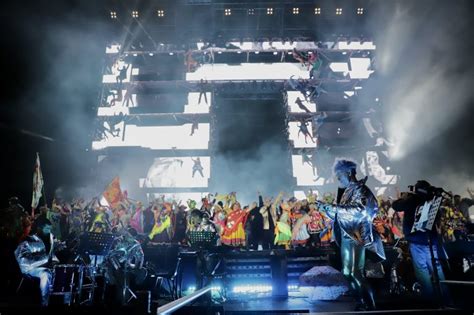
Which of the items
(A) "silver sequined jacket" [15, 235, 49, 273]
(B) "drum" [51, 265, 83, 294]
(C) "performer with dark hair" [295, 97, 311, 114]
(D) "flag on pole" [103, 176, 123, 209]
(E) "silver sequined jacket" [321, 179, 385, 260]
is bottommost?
(B) "drum" [51, 265, 83, 294]

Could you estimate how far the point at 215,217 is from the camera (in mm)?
10852

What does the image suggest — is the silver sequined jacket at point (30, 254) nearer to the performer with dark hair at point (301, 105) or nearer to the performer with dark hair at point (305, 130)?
the performer with dark hair at point (305, 130)

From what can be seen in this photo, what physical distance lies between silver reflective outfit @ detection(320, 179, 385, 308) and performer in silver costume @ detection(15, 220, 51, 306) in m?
5.75

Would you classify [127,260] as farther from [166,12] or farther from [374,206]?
[166,12]

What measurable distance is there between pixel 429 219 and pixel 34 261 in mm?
7706

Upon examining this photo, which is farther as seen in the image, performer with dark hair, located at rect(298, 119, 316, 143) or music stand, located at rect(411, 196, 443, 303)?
performer with dark hair, located at rect(298, 119, 316, 143)

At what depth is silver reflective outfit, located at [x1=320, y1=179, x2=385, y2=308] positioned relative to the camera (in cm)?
407

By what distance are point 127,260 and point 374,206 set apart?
5319 millimetres

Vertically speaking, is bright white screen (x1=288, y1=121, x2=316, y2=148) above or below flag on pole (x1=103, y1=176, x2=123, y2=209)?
above

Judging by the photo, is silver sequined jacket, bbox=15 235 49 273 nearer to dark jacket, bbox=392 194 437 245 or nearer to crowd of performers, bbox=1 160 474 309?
crowd of performers, bbox=1 160 474 309

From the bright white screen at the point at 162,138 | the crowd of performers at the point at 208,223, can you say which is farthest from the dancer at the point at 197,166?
the crowd of performers at the point at 208,223

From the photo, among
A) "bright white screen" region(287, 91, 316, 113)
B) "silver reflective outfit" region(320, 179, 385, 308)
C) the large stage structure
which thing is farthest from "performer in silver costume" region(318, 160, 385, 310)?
"bright white screen" region(287, 91, 316, 113)

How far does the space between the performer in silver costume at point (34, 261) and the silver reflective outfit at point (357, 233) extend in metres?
5.75

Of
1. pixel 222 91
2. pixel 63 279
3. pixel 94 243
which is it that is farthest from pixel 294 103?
pixel 63 279
